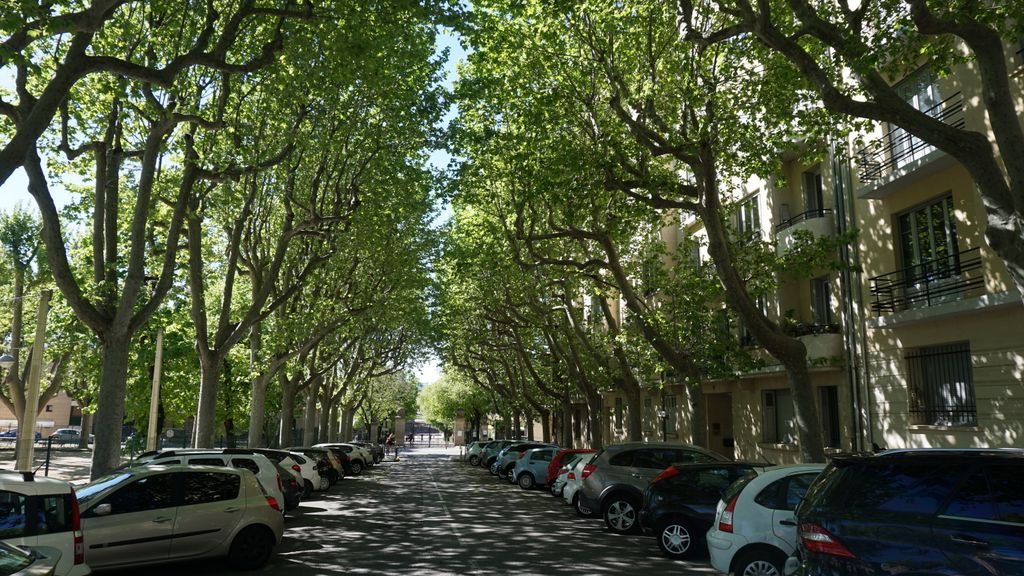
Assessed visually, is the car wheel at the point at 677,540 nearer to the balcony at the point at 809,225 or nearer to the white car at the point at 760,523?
the white car at the point at 760,523

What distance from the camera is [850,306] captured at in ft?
58.4

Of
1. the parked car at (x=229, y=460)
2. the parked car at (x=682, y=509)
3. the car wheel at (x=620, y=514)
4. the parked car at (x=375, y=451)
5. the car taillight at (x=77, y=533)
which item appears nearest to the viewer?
the car taillight at (x=77, y=533)

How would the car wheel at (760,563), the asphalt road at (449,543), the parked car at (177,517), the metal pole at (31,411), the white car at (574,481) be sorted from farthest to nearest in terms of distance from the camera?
the white car at (574,481)
the metal pole at (31,411)
the asphalt road at (449,543)
the parked car at (177,517)
the car wheel at (760,563)

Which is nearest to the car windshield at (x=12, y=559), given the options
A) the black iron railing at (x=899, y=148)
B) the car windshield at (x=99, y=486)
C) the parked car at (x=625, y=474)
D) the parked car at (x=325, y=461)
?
the car windshield at (x=99, y=486)

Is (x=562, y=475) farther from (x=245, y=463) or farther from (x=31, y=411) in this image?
(x=31, y=411)

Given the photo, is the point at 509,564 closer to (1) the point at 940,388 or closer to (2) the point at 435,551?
(2) the point at 435,551

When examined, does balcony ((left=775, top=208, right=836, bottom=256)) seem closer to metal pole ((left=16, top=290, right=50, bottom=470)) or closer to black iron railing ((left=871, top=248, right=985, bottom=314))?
black iron railing ((left=871, top=248, right=985, bottom=314))

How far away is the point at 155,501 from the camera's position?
9391mm

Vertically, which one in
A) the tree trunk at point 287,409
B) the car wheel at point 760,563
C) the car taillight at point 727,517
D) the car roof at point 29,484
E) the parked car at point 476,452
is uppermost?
the tree trunk at point 287,409

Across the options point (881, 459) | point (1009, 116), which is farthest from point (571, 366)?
point (881, 459)

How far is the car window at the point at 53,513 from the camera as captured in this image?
21.9 feet

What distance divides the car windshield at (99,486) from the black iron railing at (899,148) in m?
13.7

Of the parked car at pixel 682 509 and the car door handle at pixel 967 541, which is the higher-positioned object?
the car door handle at pixel 967 541

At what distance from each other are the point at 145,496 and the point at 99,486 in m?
0.78
